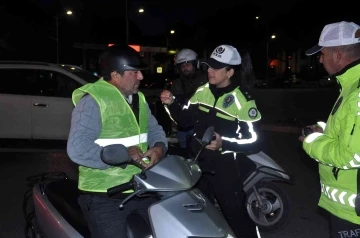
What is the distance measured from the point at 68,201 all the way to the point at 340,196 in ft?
5.89

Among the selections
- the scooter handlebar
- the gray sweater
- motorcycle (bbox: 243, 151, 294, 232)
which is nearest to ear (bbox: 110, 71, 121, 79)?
the gray sweater

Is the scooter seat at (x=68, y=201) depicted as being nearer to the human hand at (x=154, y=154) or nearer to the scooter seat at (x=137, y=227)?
the scooter seat at (x=137, y=227)

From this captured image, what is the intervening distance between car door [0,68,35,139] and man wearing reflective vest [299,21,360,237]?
8.38 m

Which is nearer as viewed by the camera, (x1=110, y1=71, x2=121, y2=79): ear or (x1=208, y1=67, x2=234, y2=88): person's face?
(x1=110, y1=71, x2=121, y2=79): ear

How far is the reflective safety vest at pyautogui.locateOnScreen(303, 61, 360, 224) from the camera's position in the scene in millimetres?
2908

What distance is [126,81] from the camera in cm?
348

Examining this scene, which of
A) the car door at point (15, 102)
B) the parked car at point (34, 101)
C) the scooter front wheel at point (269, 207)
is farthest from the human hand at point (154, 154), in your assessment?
the car door at point (15, 102)

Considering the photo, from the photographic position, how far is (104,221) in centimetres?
324

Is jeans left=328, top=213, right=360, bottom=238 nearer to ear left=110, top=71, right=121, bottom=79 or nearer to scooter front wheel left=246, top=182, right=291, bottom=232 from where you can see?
ear left=110, top=71, right=121, bottom=79

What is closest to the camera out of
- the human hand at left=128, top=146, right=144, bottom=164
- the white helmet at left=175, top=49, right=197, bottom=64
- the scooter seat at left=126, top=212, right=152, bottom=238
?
the scooter seat at left=126, top=212, right=152, bottom=238

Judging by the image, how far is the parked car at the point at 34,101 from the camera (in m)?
10.7

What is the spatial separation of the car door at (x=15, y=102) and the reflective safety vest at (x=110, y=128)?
7.75 meters

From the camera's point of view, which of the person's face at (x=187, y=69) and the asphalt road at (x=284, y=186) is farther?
the person's face at (x=187, y=69)

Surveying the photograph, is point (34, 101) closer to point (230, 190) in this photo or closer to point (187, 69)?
point (187, 69)
